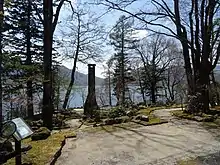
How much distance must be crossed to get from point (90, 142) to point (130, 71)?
25.6 m

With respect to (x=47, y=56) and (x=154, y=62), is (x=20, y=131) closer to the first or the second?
(x=47, y=56)

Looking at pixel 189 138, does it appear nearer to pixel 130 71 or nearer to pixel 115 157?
pixel 115 157

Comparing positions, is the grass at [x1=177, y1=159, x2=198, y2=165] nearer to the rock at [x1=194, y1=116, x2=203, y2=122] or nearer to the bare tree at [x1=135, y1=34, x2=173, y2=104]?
the rock at [x1=194, y1=116, x2=203, y2=122]

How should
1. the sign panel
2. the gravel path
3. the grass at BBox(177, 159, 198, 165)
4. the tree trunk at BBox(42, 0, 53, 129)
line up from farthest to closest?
the tree trunk at BBox(42, 0, 53, 129)
the gravel path
the grass at BBox(177, 159, 198, 165)
the sign panel

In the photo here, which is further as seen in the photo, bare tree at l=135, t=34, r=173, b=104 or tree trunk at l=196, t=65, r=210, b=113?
bare tree at l=135, t=34, r=173, b=104

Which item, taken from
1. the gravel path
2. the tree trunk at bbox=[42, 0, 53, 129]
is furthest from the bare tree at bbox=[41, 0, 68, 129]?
the gravel path

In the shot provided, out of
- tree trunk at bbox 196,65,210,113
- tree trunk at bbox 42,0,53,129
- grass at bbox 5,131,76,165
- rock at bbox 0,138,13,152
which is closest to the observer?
grass at bbox 5,131,76,165

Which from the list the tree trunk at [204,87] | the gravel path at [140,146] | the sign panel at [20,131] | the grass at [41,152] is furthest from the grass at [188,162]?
the tree trunk at [204,87]

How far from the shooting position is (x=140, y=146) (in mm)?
6262

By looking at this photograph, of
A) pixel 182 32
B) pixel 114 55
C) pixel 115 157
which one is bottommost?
pixel 115 157

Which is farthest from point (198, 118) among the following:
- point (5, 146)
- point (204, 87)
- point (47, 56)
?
point (5, 146)

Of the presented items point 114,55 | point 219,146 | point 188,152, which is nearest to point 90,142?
point 188,152

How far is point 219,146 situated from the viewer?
239 inches

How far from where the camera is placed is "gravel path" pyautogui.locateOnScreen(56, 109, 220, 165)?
17.2 feet
